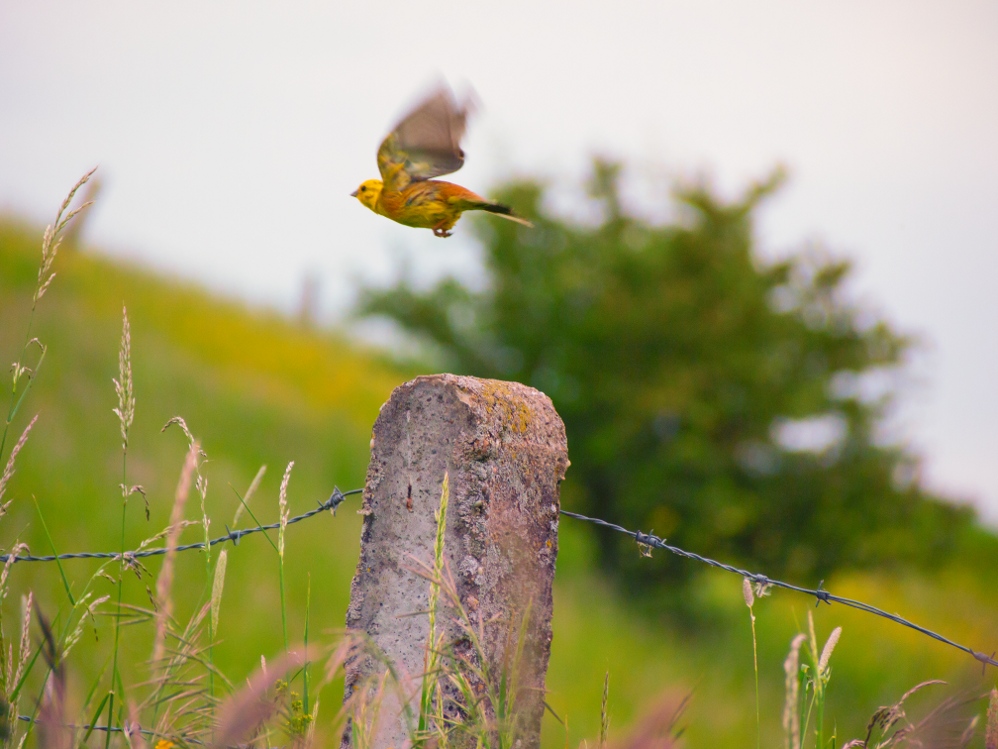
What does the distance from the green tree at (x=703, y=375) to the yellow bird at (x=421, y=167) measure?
361 inches

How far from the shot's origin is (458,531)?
184cm

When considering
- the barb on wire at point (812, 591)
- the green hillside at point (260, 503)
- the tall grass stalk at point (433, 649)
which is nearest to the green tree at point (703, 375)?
the green hillside at point (260, 503)

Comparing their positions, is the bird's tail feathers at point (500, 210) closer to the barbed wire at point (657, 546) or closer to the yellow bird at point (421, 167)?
the yellow bird at point (421, 167)

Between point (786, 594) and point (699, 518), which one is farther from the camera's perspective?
point (786, 594)

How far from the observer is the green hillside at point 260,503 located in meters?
8.02

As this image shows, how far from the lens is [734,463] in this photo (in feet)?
39.5

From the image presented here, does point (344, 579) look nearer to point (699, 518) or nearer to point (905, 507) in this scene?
point (699, 518)

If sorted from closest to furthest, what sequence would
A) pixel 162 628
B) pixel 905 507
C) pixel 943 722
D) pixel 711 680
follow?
pixel 162 628 < pixel 943 722 < pixel 711 680 < pixel 905 507

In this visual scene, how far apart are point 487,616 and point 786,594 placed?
1221 cm

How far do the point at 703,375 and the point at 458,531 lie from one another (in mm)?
10136

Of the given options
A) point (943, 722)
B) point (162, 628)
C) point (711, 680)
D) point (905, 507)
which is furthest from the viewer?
point (905, 507)

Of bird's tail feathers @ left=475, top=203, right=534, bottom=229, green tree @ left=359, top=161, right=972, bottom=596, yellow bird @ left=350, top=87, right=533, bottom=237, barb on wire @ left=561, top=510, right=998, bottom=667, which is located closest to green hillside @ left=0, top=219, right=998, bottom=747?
green tree @ left=359, top=161, right=972, bottom=596

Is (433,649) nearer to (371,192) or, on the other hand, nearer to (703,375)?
(371,192)

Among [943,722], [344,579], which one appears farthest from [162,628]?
[344,579]
